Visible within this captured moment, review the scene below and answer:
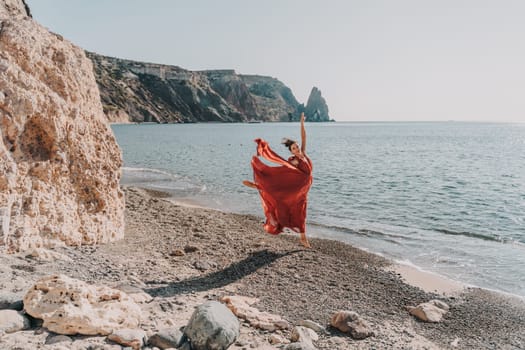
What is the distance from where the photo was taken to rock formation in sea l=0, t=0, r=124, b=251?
6.79 m

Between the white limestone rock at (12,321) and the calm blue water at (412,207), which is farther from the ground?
the white limestone rock at (12,321)

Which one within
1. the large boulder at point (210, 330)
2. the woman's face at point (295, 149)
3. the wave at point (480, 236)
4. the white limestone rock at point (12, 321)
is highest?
the woman's face at point (295, 149)

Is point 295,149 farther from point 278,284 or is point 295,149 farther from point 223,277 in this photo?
point 223,277

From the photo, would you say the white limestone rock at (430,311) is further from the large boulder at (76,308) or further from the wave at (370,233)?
the wave at (370,233)

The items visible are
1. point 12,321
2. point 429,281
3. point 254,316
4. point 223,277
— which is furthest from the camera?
point 429,281

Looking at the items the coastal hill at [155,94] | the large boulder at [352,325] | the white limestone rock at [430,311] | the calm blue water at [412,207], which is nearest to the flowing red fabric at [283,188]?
the calm blue water at [412,207]

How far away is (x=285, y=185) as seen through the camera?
9.77 meters

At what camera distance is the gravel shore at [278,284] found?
18.9 ft

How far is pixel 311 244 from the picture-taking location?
11.2 m

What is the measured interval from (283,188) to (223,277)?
2906 mm

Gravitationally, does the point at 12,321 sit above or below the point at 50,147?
below

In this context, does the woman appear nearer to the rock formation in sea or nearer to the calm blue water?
the calm blue water

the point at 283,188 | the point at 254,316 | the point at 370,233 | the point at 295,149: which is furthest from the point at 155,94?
the point at 254,316

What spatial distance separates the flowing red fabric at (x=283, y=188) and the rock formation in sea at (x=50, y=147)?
3450 mm
